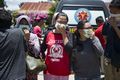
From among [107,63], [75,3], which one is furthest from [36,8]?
[107,63]

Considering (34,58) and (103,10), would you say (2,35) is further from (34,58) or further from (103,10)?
(103,10)

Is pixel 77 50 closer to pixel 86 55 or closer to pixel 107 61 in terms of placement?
pixel 86 55

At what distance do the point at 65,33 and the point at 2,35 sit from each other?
1.27 meters

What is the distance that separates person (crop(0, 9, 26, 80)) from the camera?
5578 millimetres

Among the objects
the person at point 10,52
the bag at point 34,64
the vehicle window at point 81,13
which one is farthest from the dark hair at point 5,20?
the vehicle window at point 81,13

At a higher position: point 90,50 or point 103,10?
point 103,10

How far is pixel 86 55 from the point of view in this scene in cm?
685

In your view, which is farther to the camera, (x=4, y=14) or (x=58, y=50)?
(x=58, y=50)

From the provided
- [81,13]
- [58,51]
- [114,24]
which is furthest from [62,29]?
[81,13]

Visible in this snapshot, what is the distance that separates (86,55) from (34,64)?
869 millimetres

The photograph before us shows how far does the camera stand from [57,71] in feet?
22.1

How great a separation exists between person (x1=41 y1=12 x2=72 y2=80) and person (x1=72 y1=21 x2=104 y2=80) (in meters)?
0.20

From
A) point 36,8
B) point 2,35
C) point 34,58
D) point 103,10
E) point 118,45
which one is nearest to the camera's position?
point 2,35

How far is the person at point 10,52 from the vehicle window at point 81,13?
6720 millimetres
